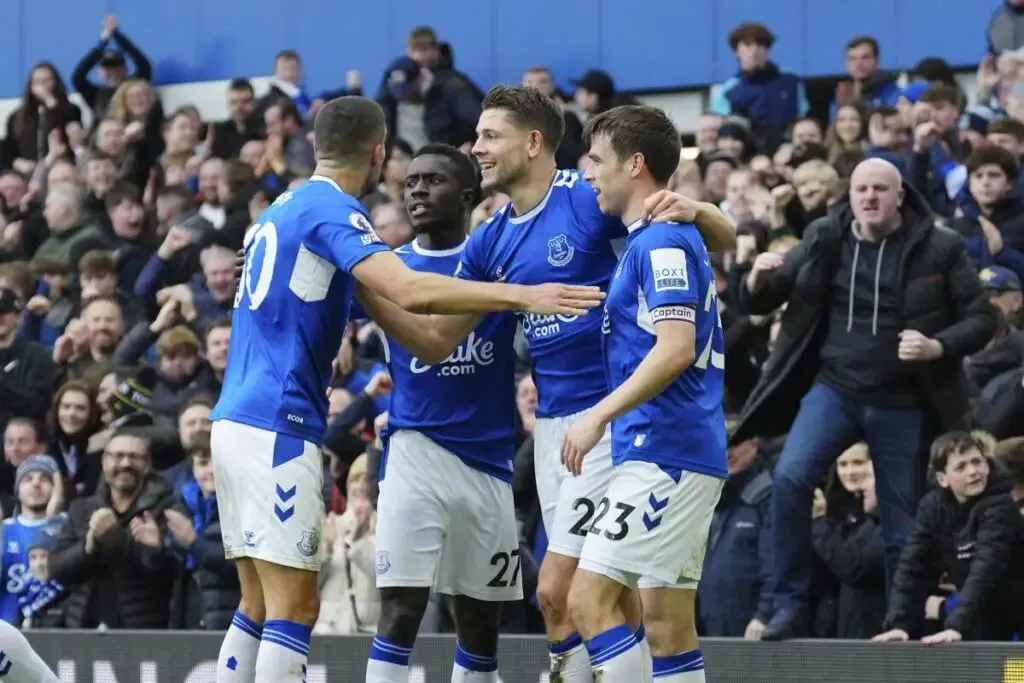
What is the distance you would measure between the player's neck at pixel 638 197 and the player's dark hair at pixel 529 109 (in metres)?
0.90

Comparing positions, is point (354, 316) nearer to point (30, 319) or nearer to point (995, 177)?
point (995, 177)

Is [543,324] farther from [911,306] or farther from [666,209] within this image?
[911,306]

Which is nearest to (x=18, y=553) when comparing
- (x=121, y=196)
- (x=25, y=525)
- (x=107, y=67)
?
(x=25, y=525)

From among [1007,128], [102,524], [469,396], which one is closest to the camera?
A: [469,396]

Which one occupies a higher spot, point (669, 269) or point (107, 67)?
point (107, 67)

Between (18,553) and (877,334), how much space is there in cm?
607

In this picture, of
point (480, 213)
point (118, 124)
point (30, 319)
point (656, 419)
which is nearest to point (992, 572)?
point (656, 419)

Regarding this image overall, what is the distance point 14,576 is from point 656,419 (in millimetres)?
6929

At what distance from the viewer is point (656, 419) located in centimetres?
734

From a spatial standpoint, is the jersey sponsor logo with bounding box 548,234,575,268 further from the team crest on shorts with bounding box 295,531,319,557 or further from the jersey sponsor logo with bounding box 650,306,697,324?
the team crest on shorts with bounding box 295,531,319,557

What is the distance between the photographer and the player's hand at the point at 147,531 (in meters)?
12.3

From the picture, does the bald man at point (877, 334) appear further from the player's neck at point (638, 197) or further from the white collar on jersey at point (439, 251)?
the player's neck at point (638, 197)

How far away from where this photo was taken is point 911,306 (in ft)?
33.8

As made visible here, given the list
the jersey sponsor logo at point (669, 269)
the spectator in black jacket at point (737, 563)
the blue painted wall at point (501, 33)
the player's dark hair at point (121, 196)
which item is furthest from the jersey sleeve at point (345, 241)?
the blue painted wall at point (501, 33)
